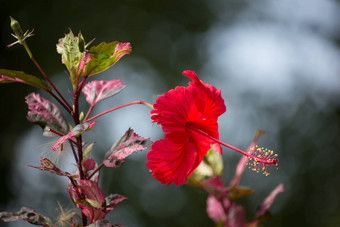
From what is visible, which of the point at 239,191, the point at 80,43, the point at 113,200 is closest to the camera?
the point at 80,43

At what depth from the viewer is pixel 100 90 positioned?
107 centimetres

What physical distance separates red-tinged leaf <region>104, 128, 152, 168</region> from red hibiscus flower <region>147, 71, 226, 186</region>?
4 cm

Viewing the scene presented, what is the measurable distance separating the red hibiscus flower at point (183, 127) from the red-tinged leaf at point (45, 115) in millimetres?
226

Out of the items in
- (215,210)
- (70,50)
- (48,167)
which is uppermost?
(70,50)

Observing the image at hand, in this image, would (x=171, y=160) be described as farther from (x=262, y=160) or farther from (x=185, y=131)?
(x=262, y=160)

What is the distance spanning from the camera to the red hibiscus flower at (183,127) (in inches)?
36.8

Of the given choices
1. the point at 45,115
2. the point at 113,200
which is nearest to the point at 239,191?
the point at 113,200

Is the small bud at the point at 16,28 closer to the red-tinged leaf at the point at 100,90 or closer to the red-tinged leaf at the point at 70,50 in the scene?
the red-tinged leaf at the point at 70,50

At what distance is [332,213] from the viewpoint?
8.02 metres

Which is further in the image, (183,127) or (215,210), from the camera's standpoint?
(215,210)

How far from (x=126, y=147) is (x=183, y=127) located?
0.56 ft

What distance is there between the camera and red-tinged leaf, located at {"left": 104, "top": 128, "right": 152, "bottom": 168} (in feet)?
2.87

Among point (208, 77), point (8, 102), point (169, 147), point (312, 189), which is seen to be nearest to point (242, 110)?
point (208, 77)

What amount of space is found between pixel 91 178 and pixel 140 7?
23.7ft
